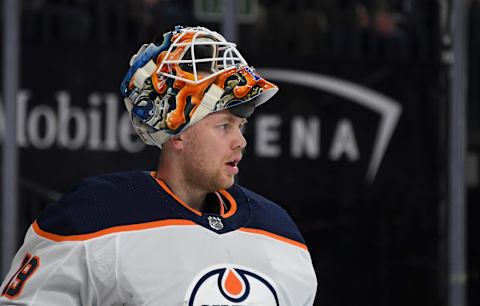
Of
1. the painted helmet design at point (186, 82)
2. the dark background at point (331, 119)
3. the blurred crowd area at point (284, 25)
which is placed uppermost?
the painted helmet design at point (186, 82)

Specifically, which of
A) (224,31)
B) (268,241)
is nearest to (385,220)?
(224,31)

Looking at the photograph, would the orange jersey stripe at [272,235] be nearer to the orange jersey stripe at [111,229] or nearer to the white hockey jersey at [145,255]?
the white hockey jersey at [145,255]

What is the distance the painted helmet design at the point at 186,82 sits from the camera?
335 centimetres

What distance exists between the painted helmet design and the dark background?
3.13 m

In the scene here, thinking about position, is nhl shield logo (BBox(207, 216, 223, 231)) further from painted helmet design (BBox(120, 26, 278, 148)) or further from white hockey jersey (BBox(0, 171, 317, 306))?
painted helmet design (BBox(120, 26, 278, 148))

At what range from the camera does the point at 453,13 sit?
23.6ft

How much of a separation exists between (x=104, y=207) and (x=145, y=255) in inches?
6.2

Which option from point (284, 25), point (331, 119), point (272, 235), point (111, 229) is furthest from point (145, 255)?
Answer: point (331, 119)

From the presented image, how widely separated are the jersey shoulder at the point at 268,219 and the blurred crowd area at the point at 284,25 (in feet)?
10.1

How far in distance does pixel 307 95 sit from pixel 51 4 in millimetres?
1399

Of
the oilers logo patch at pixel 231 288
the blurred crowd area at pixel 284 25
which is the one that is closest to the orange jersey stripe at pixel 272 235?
the oilers logo patch at pixel 231 288

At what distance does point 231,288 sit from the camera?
3.30m

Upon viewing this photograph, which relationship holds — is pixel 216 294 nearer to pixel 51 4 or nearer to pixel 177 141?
pixel 177 141

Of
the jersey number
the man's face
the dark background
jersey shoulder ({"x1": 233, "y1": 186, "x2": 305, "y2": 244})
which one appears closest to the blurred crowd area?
the dark background
